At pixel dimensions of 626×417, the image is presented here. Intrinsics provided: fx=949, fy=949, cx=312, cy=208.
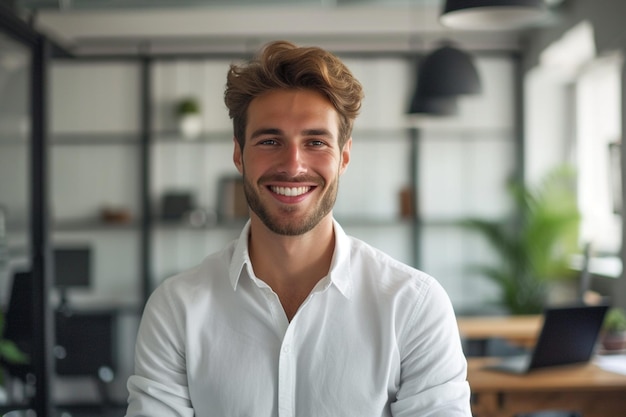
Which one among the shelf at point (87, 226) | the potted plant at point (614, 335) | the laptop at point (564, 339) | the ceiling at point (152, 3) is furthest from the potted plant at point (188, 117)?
the laptop at point (564, 339)

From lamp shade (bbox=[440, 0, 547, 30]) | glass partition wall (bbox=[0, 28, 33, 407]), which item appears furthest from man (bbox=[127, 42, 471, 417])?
glass partition wall (bbox=[0, 28, 33, 407])

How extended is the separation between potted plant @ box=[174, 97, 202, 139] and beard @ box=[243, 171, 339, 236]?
6.86 metres

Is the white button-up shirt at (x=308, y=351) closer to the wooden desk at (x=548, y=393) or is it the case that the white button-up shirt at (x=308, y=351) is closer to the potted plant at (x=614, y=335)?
the wooden desk at (x=548, y=393)

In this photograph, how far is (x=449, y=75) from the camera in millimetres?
5754

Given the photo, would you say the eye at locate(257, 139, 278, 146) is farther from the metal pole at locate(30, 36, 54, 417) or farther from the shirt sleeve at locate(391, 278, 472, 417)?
the metal pole at locate(30, 36, 54, 417)

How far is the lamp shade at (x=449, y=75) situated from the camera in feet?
18.8

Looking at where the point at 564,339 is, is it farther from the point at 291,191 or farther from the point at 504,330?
the point at 291,191

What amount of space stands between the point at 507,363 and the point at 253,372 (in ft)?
8.91

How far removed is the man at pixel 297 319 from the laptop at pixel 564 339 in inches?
88.3

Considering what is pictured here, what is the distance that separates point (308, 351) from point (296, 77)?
23.1 inches

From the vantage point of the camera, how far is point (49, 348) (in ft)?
15.5

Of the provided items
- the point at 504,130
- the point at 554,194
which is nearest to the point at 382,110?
the point at 504,130

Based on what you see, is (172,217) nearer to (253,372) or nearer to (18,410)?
(18,410)

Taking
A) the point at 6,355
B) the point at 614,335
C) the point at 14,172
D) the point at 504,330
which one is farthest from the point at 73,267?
the point at 614,335
